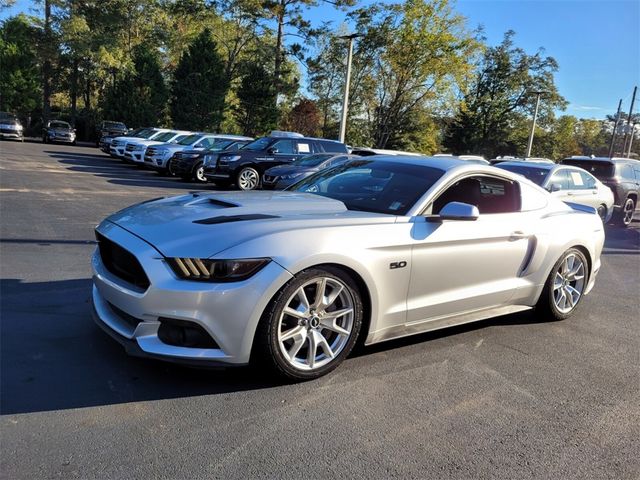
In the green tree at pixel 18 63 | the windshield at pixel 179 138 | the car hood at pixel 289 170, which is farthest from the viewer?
the green tree at pixel 18 63

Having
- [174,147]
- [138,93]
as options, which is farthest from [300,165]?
[138,93]

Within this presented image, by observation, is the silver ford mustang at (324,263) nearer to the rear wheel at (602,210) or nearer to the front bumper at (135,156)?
the rear wheel at (602,210)

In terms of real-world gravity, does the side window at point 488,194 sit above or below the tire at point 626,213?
above

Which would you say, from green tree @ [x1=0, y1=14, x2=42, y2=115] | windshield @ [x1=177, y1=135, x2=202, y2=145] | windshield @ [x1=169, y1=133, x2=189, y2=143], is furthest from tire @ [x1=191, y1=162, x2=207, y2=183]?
green tree @ [x1=0, y1=14, x2=42, y2=115]

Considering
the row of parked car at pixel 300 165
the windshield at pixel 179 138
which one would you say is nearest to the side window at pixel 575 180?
the row of parked car at pixel 300 165

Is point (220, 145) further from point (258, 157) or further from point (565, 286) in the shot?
point (565, 286)

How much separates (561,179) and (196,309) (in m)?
9.66

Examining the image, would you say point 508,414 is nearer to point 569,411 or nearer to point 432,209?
point 569,411

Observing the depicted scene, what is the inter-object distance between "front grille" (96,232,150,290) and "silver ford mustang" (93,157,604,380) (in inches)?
0.5

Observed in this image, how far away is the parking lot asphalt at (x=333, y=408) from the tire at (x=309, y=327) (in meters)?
0.15

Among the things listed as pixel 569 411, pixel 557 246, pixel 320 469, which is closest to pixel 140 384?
pixel 320 469

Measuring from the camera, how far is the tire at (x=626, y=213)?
45.2ft

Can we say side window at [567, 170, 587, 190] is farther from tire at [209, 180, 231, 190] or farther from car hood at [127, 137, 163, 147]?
car hood at [127, 137, 163, 147]

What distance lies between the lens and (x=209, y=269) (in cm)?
306
